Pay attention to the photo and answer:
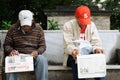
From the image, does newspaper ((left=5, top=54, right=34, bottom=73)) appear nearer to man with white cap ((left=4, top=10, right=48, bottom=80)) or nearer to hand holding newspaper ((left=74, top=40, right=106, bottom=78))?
man with white cap ((left=4, top=10, right=48, bottom=80))

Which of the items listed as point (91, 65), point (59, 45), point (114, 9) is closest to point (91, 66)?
point (91, 65)

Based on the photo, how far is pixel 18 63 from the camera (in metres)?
5.61

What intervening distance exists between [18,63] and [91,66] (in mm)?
1030

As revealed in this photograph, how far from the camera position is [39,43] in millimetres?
5934

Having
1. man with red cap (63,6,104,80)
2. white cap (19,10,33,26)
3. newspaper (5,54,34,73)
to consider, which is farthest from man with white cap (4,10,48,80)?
man with red cap (63,6,104,80)

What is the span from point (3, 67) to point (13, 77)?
0.91ft

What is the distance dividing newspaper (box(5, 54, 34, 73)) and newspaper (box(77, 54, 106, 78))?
2.26 feet

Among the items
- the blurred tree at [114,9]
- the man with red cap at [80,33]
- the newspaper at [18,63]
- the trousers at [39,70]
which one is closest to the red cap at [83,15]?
the man with red cap at [80,33]

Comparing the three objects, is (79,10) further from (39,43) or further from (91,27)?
(39,43)

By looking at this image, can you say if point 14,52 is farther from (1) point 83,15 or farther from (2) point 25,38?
(1) point 83,15

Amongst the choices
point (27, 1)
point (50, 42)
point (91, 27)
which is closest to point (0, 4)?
point (27, 1)

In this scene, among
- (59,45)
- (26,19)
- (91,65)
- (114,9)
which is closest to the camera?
(91,65)

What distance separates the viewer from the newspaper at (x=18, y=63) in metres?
5.60

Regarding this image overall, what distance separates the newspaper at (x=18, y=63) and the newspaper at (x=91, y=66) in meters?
0.69
